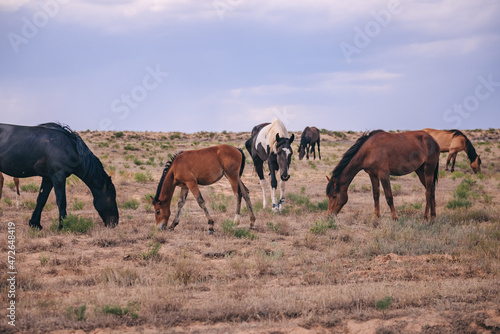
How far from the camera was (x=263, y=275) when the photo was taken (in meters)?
7.34

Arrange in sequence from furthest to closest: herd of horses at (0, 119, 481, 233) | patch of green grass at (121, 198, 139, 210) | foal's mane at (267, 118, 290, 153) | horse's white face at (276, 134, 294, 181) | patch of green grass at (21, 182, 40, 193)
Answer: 1. patch of green grass at (21, 182, 40, 193)
2. patch of green grass at (121, 198, 139, 210)
3. foal's mane at (267, 118, 290, 153)
4. horse's white face at (276, 134, 294, 181)
5. herd of horses at (0, 119, 481, 233)

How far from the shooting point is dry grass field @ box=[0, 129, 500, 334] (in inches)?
209

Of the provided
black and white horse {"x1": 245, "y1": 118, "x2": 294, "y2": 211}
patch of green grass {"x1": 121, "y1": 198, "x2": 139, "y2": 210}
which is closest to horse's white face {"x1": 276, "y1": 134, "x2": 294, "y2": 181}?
black and white horse {"x1": 245, "y1": 118, "x2": 294, "y2": 211}

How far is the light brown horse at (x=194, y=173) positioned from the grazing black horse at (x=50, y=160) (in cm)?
145

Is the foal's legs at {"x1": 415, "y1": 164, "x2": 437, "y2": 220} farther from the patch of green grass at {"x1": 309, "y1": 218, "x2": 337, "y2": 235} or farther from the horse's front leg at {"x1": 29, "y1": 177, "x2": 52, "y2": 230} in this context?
the horse's front leg at {"x1": 29, "y1": 177, "x2": 52, "y2": 230}

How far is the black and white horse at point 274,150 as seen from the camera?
12250 mm

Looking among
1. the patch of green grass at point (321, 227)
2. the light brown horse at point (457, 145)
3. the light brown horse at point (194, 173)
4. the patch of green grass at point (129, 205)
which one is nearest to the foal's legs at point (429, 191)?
the patch of green grass at point (321, 227)

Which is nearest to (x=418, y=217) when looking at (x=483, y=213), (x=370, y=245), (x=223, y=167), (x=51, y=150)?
(x=483, y=213)

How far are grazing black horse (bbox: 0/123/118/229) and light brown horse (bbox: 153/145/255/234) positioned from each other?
4.77 feet

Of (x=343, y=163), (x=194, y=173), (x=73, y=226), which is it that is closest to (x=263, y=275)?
(x=194, y=173)

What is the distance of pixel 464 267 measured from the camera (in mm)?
7371

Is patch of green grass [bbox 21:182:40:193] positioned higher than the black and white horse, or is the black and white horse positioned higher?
the black and white horse

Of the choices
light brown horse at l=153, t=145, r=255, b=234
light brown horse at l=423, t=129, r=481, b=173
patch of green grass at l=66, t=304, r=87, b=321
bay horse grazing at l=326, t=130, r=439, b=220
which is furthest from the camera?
light brown horse at l=423, t=129, r=481, b=173

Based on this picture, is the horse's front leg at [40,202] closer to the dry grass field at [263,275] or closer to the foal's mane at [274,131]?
the dry grass field at [263,275]
